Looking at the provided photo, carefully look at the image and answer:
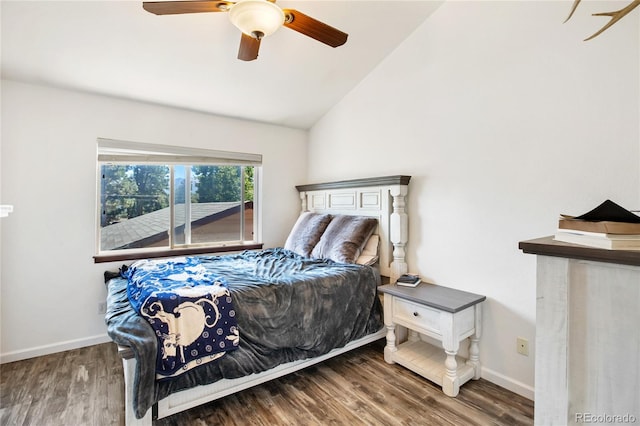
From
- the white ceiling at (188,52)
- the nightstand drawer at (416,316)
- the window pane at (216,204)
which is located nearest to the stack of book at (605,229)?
the nightstand drawer at (416,316)

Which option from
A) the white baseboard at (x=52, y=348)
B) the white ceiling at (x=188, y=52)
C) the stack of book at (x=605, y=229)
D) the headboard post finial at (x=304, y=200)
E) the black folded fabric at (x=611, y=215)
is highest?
the white ceiling at (x=188, y=52)

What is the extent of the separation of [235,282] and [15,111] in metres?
2.24

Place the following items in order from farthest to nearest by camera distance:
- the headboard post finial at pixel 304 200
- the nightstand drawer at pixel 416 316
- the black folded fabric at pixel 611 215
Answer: the headboard post finial at pixel 304 200, the nightstand drawer at pixel 416 316, the black folded fabric at pixel 611 215

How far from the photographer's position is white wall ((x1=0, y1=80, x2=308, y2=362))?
2.42 metres

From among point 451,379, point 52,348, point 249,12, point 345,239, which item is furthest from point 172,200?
point 451,379

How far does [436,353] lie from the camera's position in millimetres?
2408

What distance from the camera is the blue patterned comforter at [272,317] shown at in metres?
1.52

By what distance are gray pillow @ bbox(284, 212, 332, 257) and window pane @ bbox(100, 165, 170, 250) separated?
133 cm

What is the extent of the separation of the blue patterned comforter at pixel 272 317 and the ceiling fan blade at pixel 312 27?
1557mm

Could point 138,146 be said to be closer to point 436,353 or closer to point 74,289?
point 74,289

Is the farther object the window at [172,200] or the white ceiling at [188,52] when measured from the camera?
the window at [172,200]

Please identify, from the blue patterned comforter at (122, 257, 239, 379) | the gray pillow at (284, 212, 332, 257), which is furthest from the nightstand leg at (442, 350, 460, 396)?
the gray pillow at (284, 212, 332, 257)

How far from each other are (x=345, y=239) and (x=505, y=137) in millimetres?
1459

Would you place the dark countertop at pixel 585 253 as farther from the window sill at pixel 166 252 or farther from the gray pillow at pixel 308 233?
the window sill at pixel 166 252
